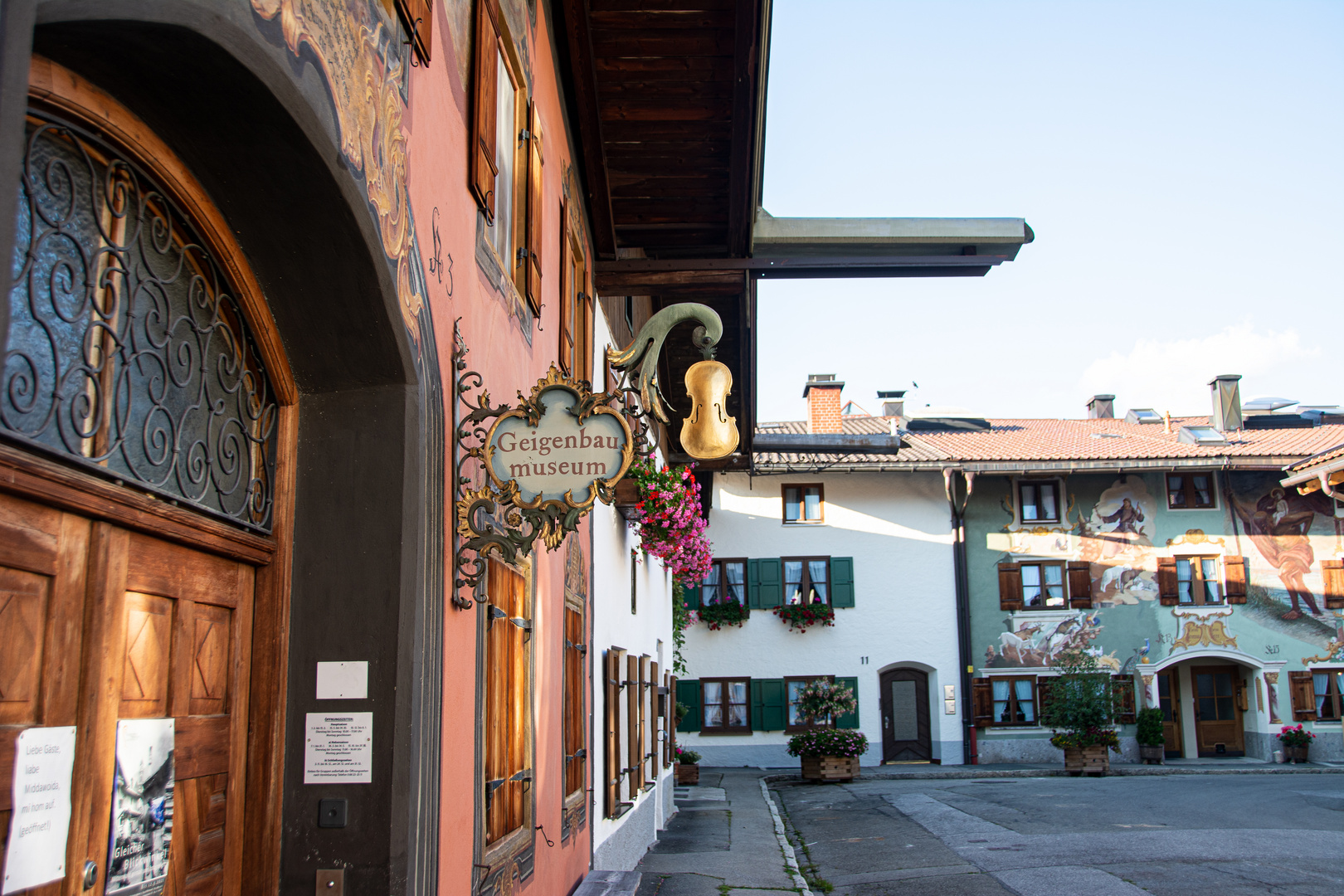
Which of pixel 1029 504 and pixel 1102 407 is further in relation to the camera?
pixel 1102 407

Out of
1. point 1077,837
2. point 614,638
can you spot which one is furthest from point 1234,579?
point 614,638

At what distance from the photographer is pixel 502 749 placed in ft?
16.0

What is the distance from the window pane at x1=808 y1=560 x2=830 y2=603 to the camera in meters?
26.1

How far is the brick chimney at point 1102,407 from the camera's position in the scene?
33.8 metres

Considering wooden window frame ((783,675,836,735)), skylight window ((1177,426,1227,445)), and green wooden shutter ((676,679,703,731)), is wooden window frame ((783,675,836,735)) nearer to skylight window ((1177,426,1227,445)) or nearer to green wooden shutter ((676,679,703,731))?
green wooden shutter ((676,679,703,731))

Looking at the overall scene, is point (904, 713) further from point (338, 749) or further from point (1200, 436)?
point (338, 749)

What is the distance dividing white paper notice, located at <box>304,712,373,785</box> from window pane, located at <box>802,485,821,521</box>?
23944 mm

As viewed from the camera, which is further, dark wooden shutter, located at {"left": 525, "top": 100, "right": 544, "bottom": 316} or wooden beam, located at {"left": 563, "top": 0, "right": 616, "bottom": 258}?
wooden beam, located at {"left": 563, "top": 0, "right": 616, "bottom": 258}

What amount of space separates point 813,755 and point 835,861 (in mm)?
11173

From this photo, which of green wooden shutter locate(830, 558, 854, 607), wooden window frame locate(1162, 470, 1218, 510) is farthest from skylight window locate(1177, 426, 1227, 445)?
green wooden shutter locate(830, 558, 854, 607)

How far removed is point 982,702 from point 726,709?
575 centimetres

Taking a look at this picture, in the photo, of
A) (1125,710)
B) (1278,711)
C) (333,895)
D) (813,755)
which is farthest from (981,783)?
(333,895)

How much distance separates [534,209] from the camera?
6.06m

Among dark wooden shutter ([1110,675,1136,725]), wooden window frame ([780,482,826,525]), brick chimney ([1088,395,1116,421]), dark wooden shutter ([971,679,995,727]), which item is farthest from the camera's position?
brick chimney ([1088,395,1116,421])
